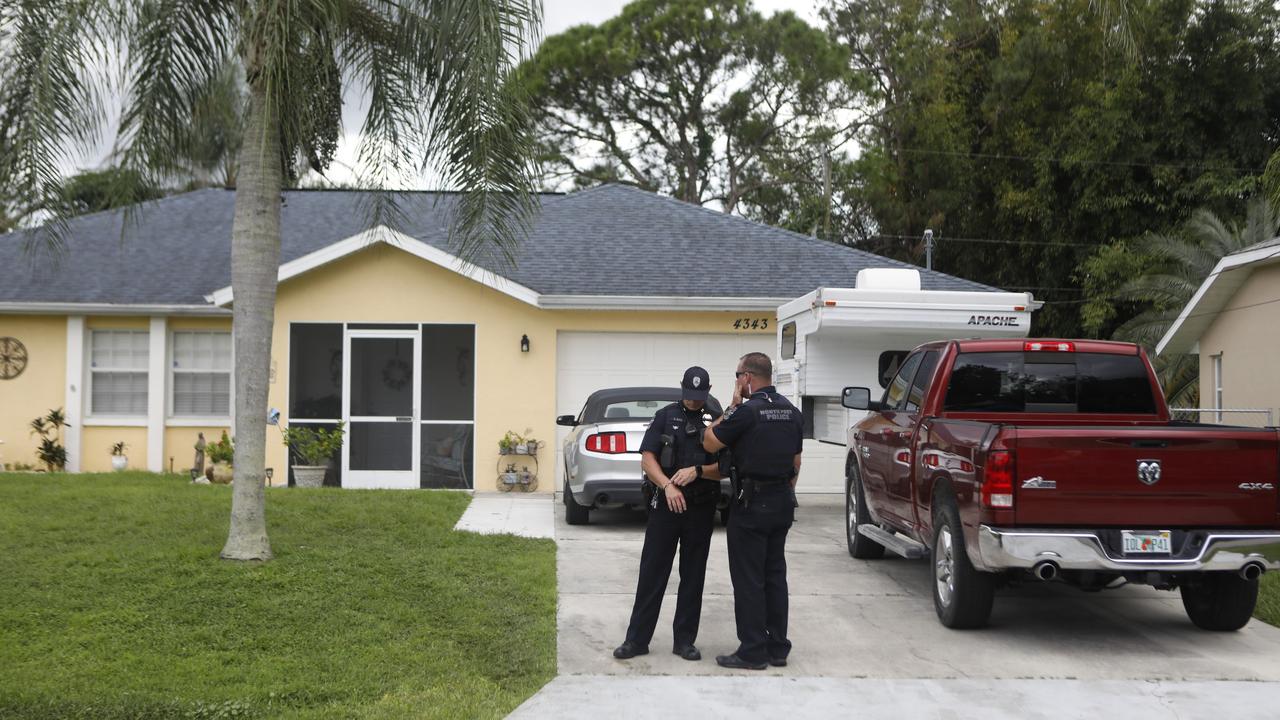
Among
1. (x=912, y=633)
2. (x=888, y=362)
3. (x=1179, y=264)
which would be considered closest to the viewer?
(x=912, y=633)

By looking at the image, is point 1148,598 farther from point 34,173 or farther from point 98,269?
point 98,269

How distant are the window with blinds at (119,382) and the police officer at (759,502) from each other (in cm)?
1408

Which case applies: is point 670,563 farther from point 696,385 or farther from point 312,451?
point 312,451

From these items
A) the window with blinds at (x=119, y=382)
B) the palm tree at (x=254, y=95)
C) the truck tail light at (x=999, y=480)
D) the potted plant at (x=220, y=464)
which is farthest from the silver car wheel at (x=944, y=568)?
the window with blinds at (x=119, y=382)

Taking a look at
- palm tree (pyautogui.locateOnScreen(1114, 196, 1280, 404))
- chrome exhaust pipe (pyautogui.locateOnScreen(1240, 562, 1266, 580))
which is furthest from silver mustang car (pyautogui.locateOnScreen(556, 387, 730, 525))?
palm tree (pyautogui.locateOnScreen(1114, 196, 1280, 404))

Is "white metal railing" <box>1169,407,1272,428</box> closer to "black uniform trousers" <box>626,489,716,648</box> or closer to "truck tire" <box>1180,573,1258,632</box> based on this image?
Result: "truck tire" <box>1180,573,1258,632</box>

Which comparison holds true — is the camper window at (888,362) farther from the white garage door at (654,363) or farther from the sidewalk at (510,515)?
the white garage door at (654,363)

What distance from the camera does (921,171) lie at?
3466cm

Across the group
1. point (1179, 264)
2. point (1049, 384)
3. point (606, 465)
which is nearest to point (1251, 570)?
point (1049, 384)

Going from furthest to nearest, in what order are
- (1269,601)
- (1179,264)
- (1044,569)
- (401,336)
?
(1179,264)
(401,336)
(1269,601)
(1044,569)

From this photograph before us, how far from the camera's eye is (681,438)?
7148 mm

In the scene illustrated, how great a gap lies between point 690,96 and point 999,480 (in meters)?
30.2

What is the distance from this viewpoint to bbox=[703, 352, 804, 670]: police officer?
23.1 ft

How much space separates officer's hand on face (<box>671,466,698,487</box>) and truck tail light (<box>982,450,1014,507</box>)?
181 cm
